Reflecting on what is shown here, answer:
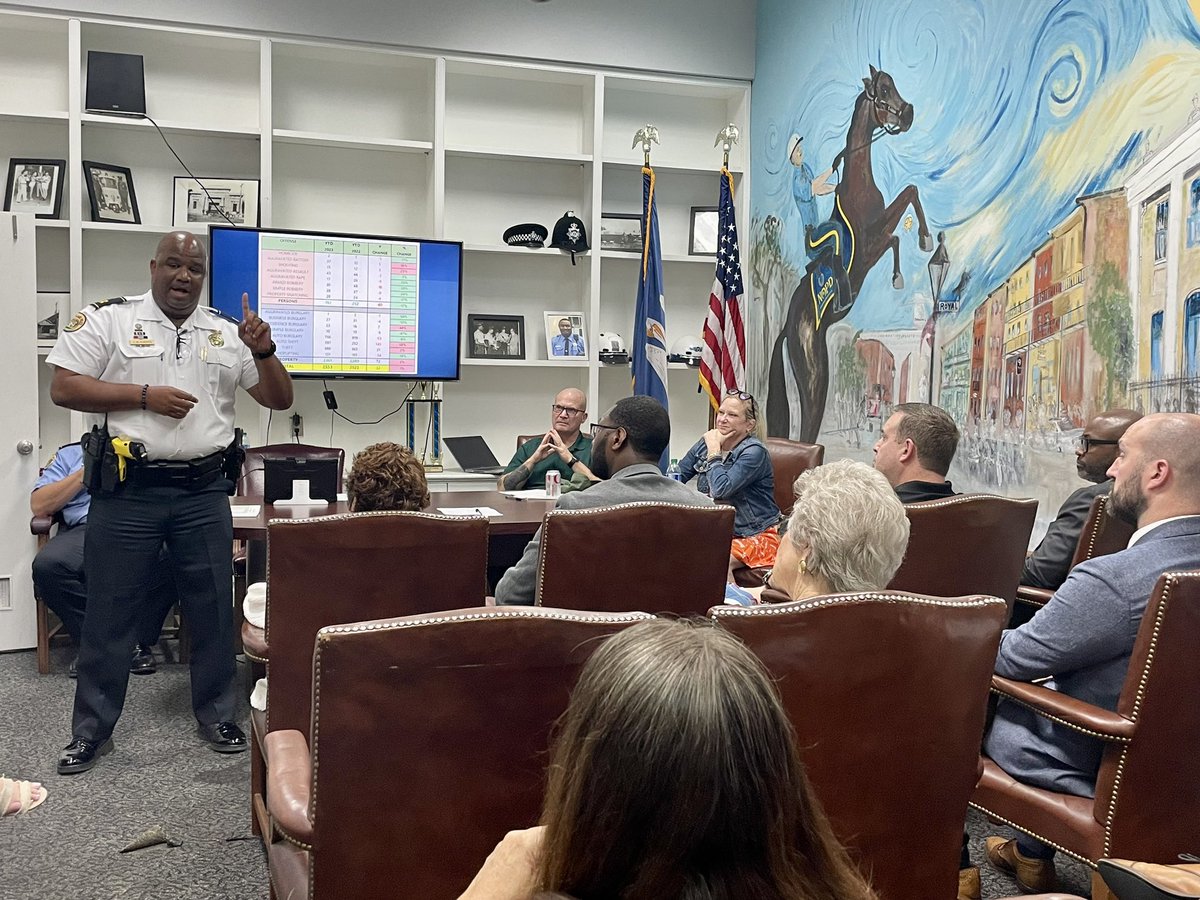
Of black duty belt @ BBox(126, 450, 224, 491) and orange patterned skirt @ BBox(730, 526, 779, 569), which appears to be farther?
→ orange patterned skirt @ BBox(730, 526, 779, 569)

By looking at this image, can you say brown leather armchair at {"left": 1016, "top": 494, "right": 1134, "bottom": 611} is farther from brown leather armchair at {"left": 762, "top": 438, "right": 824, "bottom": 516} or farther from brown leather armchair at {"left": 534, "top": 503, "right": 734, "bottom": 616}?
brown leather armchair at {"left": 762, "top": 438, "right": 824, "bottom": 516}

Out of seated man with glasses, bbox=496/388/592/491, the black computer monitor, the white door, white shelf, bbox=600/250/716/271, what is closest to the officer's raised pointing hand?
the black computer monitor

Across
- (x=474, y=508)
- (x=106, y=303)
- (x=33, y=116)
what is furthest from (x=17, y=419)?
(x=474, y=508)

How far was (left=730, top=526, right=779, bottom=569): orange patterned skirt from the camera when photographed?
3.75m

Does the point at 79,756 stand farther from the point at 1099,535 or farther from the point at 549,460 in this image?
the point at 1099,535

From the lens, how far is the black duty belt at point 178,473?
10.4ft

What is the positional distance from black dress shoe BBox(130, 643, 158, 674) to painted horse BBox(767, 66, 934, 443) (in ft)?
11.1

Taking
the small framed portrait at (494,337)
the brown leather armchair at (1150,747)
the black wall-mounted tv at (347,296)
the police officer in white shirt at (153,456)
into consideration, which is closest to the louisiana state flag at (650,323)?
the small framed portrait at (494,337)

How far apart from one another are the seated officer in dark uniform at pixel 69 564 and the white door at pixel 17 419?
0.37 feet

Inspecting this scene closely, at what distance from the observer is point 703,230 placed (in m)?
6.33

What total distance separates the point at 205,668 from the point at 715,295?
3.36m

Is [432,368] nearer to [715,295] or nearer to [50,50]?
[715,295]

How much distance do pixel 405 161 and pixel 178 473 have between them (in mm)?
3321

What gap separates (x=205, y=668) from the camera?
11.2 ft
